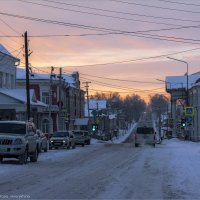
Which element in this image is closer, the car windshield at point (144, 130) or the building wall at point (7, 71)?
the car windshield at point (144, 130)

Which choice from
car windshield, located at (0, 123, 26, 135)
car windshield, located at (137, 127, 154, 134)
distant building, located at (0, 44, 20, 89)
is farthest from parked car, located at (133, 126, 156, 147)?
car windshield, located at (0, 123, 26, 135)

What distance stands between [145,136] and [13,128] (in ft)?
94.0

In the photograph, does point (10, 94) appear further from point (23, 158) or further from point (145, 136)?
point (23, 158)

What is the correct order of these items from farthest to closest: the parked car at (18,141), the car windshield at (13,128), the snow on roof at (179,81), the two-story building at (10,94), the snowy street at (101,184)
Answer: the snow on roof at (179,81) < the two-story building at (10,94) < the car windshield at (13,128) < the parked car at (18,141) < the snowy street at (101,184)

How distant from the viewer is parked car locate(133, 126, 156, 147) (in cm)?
5246

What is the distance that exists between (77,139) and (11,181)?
4445 cm

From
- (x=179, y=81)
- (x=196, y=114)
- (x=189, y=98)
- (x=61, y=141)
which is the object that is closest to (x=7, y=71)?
(x=61, y=141)

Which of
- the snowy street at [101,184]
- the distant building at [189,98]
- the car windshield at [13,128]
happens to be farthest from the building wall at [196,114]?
the snowy street at [101,184]

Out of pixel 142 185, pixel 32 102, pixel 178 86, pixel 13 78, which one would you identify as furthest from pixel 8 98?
pixel 178 86

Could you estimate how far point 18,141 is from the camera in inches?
953

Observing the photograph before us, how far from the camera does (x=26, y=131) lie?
83.5ft

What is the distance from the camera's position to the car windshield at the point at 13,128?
82.9ft

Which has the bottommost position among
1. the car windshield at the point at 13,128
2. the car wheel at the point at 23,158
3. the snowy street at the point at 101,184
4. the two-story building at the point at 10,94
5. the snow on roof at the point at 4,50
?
the snowy street at the point at 101,184

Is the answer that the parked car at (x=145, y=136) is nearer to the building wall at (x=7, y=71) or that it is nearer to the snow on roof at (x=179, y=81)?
the building wall at (x=7, y=71)
